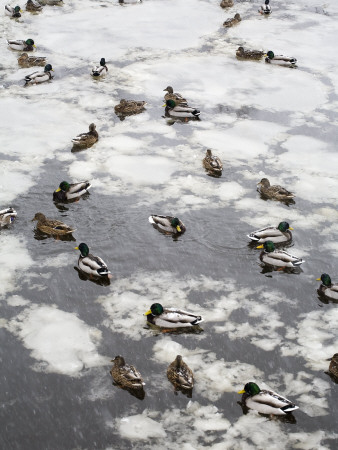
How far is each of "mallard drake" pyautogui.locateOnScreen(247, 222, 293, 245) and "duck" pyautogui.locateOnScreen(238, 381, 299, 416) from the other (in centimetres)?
364

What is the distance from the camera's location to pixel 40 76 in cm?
1709

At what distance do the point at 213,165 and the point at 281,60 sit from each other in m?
7.98

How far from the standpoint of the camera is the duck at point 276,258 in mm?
9977

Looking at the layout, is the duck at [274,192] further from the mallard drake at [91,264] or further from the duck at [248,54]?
the duck at [248,54]

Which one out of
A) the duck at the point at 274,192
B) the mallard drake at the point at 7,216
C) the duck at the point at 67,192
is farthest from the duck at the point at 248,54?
the mallard drake at the point at 7,216

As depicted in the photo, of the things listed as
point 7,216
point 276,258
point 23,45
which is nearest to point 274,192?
point 276,258

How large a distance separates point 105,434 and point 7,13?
2026 centimetres

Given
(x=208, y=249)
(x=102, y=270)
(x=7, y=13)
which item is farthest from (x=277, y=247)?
(x=7, y=13)

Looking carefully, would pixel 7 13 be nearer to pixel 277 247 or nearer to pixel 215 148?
pixel 215 148

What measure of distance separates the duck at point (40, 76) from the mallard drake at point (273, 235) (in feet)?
31.0

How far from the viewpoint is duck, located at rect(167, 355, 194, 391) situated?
24.6 feet

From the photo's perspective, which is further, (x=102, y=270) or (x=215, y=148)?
(x=215, y=148)

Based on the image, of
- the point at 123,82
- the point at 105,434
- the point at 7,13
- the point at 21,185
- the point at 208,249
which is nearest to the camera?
the point at 105,434

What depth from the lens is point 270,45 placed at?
68.7 ft
